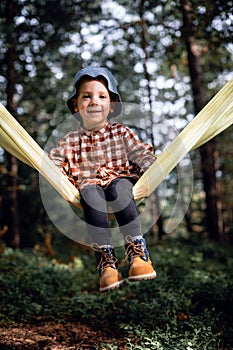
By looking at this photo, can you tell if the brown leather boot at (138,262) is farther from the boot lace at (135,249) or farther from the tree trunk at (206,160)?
the tree trunk at (206,160)

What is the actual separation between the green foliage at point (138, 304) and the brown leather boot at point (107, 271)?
0.85 metres

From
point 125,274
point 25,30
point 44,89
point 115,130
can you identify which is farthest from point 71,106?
point 44,89

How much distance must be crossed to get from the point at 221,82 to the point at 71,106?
23.9 feet

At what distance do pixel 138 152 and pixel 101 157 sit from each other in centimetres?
24

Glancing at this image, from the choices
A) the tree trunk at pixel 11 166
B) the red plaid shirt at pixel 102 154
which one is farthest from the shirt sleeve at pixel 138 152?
the tree trunk at pixel 11 166

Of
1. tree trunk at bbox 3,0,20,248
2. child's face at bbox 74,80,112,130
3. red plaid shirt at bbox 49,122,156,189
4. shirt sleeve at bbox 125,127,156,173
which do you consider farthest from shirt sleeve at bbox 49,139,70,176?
tree trunk at bbox 3,0,20,248

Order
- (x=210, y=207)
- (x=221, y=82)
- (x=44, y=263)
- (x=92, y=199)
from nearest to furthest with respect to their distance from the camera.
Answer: (x=92, y=199) → (x=44, y=263) → (x=210, y=207) → (x=221, y=82)

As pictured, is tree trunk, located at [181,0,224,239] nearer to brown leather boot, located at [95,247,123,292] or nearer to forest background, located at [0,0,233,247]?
forest background, located at [0,0,233,247]

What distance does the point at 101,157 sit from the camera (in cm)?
270

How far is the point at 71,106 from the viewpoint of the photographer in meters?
2.96

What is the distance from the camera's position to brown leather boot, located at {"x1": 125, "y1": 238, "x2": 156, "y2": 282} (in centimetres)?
230

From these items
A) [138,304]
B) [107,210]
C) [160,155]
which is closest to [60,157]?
[107,210]

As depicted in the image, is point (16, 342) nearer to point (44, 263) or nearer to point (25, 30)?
point (44, 263)

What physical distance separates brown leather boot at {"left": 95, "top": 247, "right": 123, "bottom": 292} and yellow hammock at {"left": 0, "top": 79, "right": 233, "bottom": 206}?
0.39 metres
